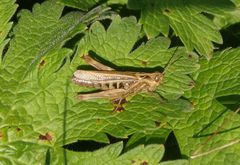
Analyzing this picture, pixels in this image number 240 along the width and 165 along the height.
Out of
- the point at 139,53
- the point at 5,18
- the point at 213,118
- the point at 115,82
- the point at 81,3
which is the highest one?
the point at 81,3

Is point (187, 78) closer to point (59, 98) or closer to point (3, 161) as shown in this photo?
point (59, 98)

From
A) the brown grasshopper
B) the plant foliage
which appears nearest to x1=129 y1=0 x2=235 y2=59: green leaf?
the plant foliage

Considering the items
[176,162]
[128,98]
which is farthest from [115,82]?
[176,162]

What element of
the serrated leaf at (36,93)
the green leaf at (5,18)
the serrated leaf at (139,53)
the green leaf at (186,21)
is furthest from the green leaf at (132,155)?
the green leaf at (5,18)

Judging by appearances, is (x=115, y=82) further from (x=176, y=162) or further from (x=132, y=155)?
(x=176, y=162)

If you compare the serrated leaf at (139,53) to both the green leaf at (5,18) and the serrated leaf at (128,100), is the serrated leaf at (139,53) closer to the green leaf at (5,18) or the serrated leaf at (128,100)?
the serrated leaf at (128,100)

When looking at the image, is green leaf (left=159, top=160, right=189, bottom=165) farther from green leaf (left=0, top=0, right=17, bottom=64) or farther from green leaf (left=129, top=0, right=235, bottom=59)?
green leaf (left=0, top=0, right=17, bottom=64)
